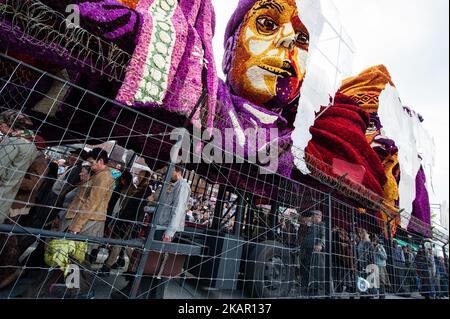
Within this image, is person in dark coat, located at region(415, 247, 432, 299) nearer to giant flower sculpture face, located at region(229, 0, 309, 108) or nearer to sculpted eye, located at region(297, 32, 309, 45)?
giant flower sculpture face, located at region(229, 0, 309, 108)

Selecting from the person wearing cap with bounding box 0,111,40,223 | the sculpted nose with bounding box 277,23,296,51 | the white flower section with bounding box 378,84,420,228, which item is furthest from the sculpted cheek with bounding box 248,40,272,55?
the white flower section with bounding box 378,84,420,228

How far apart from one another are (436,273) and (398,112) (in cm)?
586

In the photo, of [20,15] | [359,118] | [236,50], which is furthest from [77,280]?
[359,118]

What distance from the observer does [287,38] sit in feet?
15.5

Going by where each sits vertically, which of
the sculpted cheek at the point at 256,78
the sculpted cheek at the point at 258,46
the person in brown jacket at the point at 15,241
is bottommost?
the person in brown jacket at the point at 15,241

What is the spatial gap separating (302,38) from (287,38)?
814 millimetres

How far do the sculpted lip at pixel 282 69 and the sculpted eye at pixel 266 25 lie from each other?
Result: 0.78m

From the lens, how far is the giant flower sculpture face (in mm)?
4617

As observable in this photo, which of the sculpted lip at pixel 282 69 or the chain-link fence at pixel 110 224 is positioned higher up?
the sculpted lip at pixel 282 69

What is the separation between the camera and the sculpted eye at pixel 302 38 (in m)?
5.27

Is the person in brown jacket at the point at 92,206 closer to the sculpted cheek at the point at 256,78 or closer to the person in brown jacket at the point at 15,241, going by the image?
the person in brown jacket at the point at 15,241

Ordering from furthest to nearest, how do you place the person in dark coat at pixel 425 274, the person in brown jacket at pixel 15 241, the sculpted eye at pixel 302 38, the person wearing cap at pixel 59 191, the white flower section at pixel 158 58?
1. the person in dark coat at pixel 425 274
2. the sculpted eye at pixel 302 38
3. the person wearing cap at pixel 59 191
4. the white flower section at pixel 158 58
5. the person in brown jacket at pixel 15 241

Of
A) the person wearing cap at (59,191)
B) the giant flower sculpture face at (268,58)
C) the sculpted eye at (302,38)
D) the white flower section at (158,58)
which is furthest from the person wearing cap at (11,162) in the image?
the sculpted eye at (302,38)
